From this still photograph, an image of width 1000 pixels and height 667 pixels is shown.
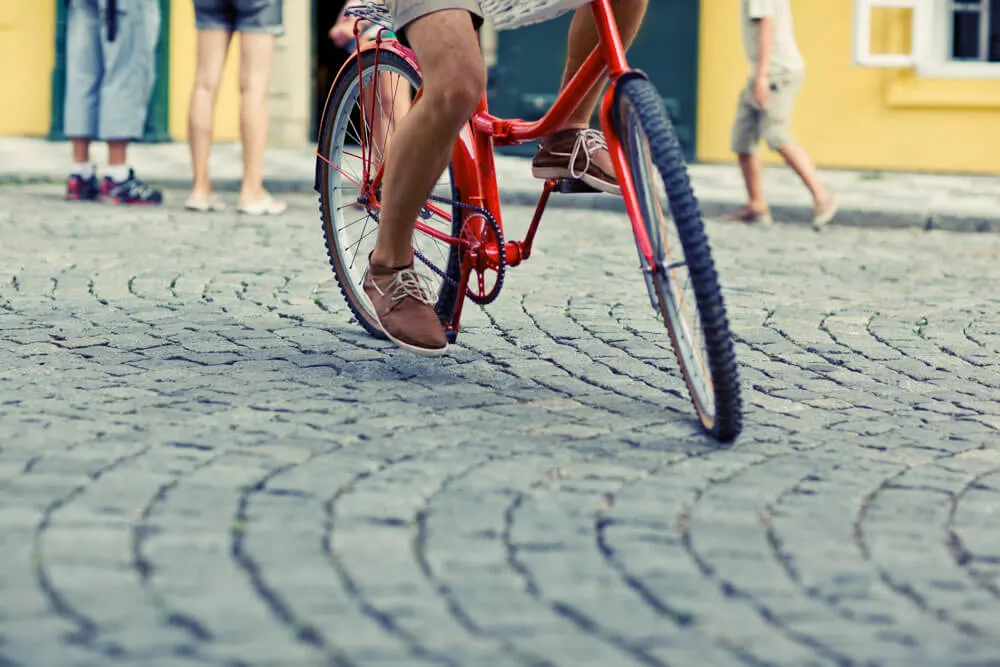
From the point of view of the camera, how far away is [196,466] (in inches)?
139

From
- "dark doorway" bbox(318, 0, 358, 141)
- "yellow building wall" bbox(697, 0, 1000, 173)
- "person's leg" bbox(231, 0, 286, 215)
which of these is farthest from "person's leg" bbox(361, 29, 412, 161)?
"dark doorway" bbox(318, 0, 358, 141)

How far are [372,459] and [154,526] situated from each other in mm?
655

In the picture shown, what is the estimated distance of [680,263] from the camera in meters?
3.78

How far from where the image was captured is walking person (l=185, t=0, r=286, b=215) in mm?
8688

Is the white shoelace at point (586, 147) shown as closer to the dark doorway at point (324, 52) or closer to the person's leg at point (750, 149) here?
the person's leg at point (750, 149)

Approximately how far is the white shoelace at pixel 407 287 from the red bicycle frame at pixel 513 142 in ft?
0.50

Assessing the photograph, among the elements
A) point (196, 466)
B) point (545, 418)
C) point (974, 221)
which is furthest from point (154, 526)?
point (974, 221)

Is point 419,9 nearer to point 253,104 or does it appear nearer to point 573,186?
point 573,186

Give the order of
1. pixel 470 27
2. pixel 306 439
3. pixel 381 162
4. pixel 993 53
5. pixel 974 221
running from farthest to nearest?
pixel 993 53, pixel 974 221, pixel 381 162, pixel 470 27, pixel 306 439

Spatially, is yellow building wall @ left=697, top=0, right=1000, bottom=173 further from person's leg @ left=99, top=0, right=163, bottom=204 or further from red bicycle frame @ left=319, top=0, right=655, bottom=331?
red bicycle frame @ left=319, top=0, right=655, bottom=331

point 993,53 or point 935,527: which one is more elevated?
point 993,53

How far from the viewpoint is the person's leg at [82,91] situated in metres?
9.34

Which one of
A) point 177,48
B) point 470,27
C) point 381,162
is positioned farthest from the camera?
point 177,48

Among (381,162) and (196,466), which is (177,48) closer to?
(381,162)
